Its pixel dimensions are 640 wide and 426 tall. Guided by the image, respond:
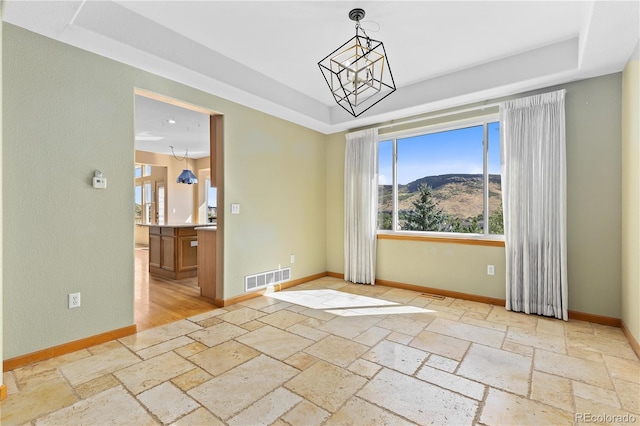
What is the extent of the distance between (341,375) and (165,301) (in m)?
2.70

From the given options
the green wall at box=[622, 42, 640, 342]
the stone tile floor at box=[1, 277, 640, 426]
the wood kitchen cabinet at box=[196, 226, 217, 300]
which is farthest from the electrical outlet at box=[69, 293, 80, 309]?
the green wall at box=[622, 42, 640, 342]

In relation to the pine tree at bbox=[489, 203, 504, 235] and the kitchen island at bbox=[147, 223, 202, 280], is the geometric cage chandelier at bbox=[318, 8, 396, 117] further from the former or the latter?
the kitchen island at bbox=[147, 223, 202, 280]

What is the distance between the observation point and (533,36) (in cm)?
288

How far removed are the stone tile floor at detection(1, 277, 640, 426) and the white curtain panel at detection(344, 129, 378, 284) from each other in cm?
153

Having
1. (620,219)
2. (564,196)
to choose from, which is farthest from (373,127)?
(620,219)

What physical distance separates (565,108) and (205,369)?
4237 millimetres

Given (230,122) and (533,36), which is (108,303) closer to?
(230,122)

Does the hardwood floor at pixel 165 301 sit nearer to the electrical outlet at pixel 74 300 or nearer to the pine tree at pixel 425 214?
the electrical outlet at pixel 74 300

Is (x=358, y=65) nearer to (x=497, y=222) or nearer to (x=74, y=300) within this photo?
(x=497, y=222)

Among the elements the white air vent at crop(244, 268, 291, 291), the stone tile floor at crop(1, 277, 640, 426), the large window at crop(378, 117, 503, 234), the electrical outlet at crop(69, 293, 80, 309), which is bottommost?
the stone tile floor at crop(1, 277, 640, 426)

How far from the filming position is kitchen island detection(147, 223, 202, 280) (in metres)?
4.97

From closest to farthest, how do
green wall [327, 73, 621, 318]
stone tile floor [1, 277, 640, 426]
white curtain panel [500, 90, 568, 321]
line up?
stone tile floor [1, 277, 640, 426], green wall [327, 73, 621, 318], white curtain panel [500, 90, 568, 321]

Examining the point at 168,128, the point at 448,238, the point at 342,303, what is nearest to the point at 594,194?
the point at 448,238

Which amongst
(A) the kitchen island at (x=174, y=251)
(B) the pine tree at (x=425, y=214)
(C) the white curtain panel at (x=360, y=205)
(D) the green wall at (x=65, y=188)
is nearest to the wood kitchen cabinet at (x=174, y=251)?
(A) the kitchen island at (x=174, y=251)
